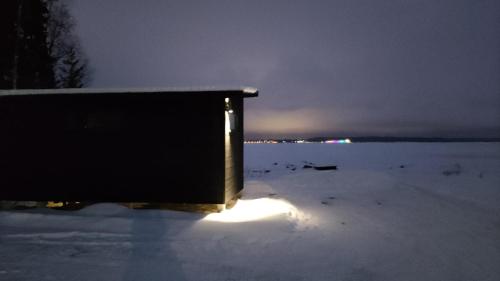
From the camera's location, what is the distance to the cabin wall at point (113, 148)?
10508 millimetres

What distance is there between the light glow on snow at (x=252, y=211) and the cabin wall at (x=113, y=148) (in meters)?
0.59

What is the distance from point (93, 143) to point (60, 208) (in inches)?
90.2

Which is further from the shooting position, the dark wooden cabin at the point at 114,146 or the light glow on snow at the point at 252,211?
the dark wooden cabin at the point at 114,146

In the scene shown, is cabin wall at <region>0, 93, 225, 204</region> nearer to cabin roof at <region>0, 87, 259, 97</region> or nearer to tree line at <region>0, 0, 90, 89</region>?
cabin roof at <region>0, 87, 259, 97</region>

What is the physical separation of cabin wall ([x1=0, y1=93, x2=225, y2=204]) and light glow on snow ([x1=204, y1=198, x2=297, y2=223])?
589 mm

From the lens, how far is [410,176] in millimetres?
24109

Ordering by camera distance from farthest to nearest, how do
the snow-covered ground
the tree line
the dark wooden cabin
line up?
the tree line
the dark wooden cabin
the snow-covered ground

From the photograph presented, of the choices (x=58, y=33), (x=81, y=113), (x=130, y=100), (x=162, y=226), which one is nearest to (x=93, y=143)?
(x=81, y=113)

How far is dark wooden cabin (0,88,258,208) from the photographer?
10.5 meters

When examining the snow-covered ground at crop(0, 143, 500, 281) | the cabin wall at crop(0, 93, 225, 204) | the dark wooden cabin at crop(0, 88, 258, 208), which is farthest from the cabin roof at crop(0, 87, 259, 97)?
the snow-covered ground at crop(0, 143, 500, 281)

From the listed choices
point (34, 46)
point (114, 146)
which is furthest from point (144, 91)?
point (34, 46)

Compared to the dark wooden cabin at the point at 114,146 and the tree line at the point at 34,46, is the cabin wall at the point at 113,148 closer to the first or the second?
the dark wooden cabin at the point at 114,146

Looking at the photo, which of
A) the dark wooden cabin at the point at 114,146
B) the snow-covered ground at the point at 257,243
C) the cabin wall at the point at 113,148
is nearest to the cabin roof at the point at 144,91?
the dark wooden cabin at the point at 114,146

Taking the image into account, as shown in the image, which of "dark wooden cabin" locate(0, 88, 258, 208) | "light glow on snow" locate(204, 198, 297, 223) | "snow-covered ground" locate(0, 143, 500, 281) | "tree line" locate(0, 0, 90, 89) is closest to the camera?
"snow-covered ground" locate(0, 143, 500, 281)
